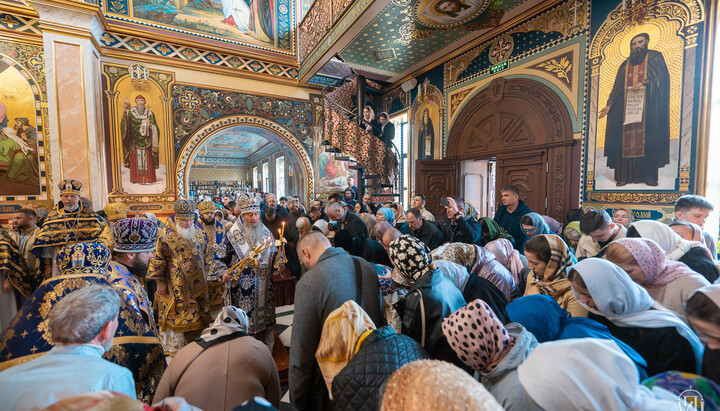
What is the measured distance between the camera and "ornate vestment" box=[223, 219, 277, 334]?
9.63 feet

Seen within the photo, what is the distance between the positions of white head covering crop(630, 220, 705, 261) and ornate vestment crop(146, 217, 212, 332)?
436cm

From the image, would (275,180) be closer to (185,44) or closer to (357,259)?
(185,44)

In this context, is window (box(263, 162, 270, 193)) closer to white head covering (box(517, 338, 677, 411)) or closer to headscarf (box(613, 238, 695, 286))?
headscarf (box(613, 238, 695, 286))

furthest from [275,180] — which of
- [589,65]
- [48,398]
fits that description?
[48,398]

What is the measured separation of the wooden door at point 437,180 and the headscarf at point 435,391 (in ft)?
22.9

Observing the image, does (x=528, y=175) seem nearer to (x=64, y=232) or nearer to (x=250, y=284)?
(x=250, y=284)

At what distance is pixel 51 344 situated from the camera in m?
1.34

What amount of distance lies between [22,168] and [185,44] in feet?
15.4

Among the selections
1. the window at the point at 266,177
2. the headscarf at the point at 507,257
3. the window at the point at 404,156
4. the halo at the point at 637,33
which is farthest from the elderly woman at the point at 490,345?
the window at the point at 266,177

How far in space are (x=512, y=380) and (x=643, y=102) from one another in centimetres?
531

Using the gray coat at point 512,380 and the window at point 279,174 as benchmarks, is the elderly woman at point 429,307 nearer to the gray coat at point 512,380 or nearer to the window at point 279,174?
the gray coat at point 512,380

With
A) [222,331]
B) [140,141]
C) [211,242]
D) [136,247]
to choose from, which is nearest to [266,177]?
[140,141]

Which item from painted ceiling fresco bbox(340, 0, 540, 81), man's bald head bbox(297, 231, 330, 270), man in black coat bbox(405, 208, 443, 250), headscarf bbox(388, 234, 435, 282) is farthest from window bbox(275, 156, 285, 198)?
headscarf bbox(388, 234, 435, 282)

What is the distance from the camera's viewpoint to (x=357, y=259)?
1839 millimetres
